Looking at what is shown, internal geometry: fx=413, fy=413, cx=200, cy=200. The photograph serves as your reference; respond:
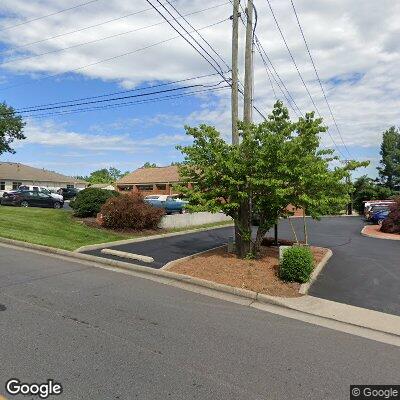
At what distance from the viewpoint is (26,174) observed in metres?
61.5

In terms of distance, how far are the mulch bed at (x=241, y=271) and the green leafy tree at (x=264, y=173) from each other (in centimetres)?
83

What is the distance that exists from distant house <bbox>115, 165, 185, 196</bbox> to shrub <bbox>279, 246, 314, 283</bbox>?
4610 cm

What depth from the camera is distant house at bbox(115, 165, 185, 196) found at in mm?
58031

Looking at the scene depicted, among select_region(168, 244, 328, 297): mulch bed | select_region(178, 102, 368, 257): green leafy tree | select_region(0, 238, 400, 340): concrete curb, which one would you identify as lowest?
select_region(0, 238, 400, 340): concrete curb

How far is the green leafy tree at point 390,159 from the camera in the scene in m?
68.4

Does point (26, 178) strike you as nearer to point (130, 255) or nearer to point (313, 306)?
point (130, 255)

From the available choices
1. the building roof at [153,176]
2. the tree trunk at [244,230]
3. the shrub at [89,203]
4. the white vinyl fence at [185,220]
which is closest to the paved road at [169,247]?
the tree trunk at [244,230]

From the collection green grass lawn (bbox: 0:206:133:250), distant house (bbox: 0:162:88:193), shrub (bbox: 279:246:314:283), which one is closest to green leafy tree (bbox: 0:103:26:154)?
distant house (bbox: 0:162:88:193)

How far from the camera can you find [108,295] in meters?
8.33

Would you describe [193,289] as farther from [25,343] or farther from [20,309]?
[25,343]

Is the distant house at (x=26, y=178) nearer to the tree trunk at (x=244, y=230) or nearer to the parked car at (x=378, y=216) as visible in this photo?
the parked car at (x=378, y=216)

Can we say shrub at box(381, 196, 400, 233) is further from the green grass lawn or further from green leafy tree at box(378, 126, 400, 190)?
green leafy tree at box(378, 126, 400, 190)

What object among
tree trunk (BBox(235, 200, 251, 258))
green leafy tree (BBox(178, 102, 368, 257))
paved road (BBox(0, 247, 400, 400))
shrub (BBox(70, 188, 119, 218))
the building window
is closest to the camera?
paved road (BBox(0, 247, 400, 400))

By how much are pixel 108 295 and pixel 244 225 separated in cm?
545
